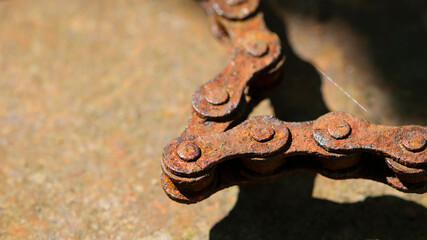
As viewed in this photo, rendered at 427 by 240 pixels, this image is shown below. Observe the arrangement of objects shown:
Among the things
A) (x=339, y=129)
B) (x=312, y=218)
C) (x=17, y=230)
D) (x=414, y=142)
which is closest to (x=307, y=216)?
(x=312, y=218)

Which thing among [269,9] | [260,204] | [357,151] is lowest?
[260,204]

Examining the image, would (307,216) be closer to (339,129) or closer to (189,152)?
(339,129)

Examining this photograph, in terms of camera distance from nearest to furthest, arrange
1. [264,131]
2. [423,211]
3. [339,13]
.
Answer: [264,131] < [423,211] < [339,13]

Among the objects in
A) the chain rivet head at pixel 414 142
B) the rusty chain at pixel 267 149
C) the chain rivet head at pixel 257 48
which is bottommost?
the rusty chain at pixel 267 149

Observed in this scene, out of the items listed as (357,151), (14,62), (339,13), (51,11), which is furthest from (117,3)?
(357,151)

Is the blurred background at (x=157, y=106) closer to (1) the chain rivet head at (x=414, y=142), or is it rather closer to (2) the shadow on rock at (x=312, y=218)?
(2) the shadow on rock at (x=312, y=218)

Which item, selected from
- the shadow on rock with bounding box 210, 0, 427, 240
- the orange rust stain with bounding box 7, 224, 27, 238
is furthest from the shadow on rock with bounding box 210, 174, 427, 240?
the orange rust stain with bounding box 7, 224, 27, 238

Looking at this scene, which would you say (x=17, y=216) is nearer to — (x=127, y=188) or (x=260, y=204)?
(x=127, y=188)

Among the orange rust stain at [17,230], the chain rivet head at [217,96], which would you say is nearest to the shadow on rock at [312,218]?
the chain rivet head at [217,96]

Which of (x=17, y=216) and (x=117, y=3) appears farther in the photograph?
(x=117, y=3)
